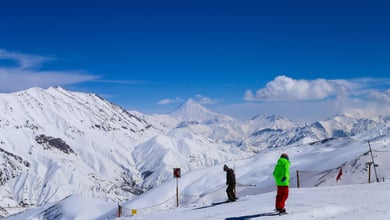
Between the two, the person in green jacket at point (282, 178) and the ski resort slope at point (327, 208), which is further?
→ the person in green jacket at point (282, 178)

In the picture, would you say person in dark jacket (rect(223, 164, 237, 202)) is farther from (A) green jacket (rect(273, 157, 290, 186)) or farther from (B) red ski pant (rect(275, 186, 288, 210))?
(A) green jacket (rect(273, 157, 290, 186))

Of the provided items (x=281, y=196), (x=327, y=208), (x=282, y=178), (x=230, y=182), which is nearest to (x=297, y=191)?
(x=230, y=182)

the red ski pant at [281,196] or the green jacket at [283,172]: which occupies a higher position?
the green jacket at [283,172]

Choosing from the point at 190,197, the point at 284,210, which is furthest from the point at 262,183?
the point at 284,210

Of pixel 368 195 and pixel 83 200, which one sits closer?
pixel 368 195

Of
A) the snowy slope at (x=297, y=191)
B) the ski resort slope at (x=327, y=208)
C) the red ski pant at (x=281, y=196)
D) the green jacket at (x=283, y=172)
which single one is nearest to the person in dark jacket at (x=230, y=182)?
the ski resort slope at (x=327, y=208)

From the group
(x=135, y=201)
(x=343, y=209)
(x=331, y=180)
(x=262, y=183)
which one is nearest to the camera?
(x=343, y=209)

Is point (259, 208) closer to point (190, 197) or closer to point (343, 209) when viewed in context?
point (343, 209)

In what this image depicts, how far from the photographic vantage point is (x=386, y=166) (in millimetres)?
46938

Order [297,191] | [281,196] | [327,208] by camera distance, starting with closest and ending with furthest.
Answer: [281,196] < [327,208] < [297,191]

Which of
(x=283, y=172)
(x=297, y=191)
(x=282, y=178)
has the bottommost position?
(x=297, y=191)

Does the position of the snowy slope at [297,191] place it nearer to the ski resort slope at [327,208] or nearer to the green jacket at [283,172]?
the ski resort slope at [327,208]

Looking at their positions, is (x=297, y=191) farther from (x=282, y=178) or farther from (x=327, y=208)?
(x=282, y=178)

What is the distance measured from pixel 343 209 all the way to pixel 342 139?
90.6m
